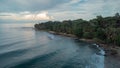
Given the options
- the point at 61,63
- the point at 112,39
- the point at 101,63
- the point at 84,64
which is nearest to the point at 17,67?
the point at 61,63

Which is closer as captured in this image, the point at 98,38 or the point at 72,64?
the point at 72,64

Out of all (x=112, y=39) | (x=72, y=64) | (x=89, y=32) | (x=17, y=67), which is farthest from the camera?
(x=89, y=32)

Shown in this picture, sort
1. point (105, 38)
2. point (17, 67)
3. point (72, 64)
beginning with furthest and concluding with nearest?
point (105, 38) < point (72, 64) < point (17, 67)

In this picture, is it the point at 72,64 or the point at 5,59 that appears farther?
the point at 5,59

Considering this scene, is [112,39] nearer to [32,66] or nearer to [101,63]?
[101,63]

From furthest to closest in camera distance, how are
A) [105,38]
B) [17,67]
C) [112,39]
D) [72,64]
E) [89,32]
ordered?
1. [89,32]
2. [105,38]
3. [112,39]
4. [72,64]
5. [17,67]

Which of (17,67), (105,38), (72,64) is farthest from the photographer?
(105,38)

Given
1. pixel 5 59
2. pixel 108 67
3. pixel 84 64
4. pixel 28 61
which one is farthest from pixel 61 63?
pixel 5 59

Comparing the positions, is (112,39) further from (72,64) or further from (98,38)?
(72,64)

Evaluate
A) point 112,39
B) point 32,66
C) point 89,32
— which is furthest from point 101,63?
point 89,32
